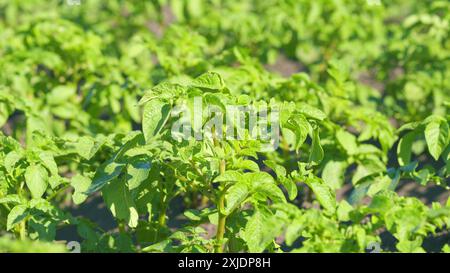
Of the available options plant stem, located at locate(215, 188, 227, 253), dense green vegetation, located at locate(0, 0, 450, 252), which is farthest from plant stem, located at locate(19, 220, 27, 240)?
plant stem, located at locate(215, 188, 227, 253)

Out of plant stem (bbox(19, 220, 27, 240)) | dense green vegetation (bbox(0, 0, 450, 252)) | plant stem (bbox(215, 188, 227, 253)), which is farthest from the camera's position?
plant stem (bbox(19, 220, 27, 240))

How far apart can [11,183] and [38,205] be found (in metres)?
0.22

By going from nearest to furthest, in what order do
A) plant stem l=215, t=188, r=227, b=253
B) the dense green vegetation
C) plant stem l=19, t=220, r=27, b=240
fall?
the dense green vegetation
plant stem l=215, t=188, r=227, b=253
plant stem l=19, t=220, r=27, b=240

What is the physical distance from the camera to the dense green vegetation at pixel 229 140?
2.64 m

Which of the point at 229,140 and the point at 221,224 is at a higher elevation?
the point at 229,140

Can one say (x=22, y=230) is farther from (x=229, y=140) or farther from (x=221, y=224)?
(x=229, y=140)

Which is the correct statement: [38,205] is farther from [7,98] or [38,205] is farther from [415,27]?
[415,27]

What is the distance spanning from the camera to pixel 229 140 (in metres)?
2.74

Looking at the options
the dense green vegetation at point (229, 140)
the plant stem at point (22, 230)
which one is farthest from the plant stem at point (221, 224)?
the plant stem at point (22, 230)

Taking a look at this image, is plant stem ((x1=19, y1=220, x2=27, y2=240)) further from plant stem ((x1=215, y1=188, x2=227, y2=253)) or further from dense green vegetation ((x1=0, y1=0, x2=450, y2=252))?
plant stem ((x1=215, y1=188, x2=227, y2=253))

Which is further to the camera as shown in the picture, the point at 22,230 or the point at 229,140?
the point at 22,230

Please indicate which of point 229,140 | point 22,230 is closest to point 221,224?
point 229,140

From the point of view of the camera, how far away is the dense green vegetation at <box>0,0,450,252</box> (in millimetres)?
2639
